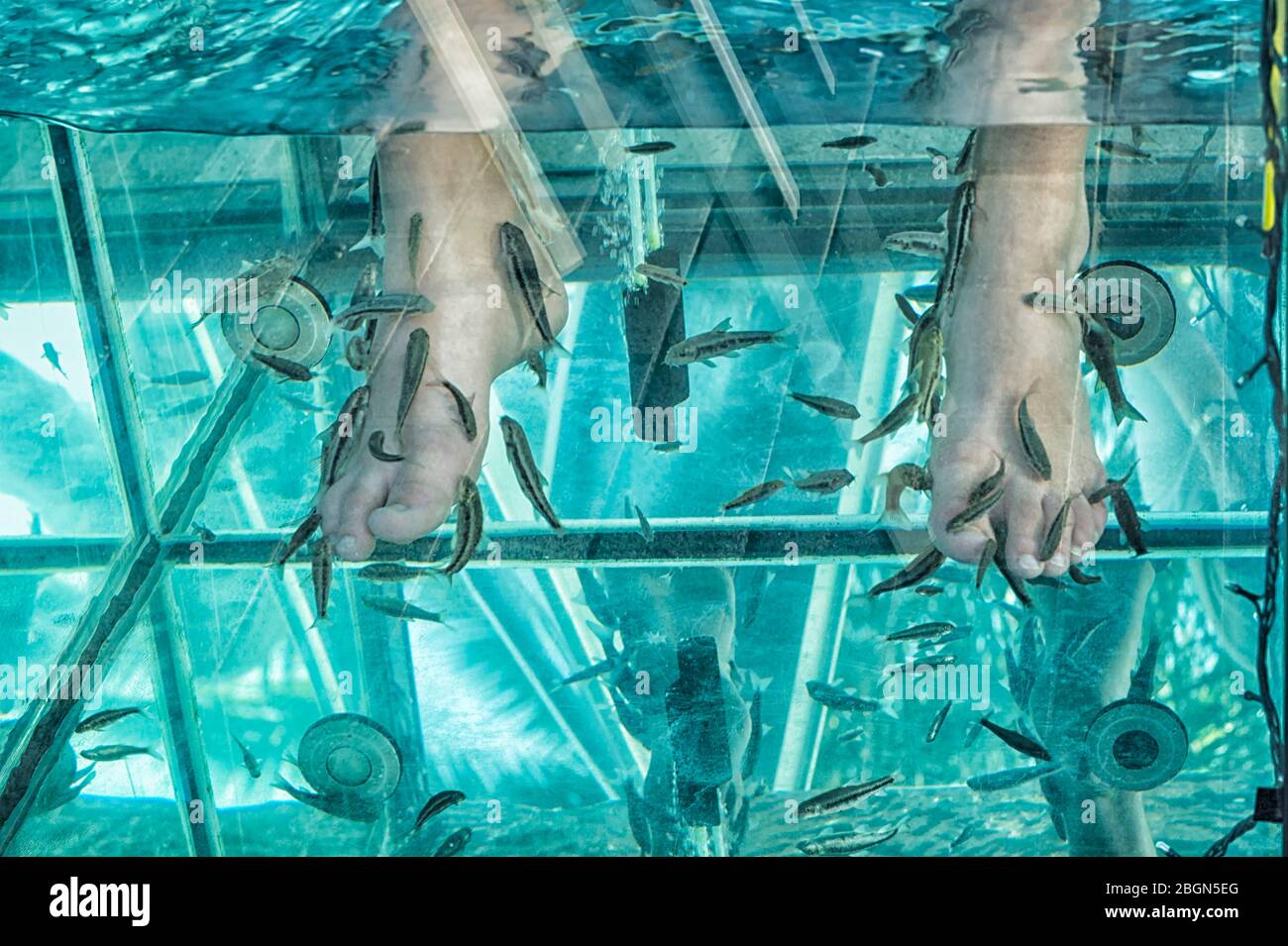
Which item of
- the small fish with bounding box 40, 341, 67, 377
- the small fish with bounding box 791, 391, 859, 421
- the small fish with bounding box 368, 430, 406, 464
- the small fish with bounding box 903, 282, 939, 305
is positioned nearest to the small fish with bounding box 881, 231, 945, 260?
the small fish with bounding box 903, 282, 939, 305

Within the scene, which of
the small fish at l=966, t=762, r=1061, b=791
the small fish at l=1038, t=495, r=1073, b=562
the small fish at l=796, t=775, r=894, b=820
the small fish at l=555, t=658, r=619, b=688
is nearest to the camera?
the small fish at l=1038, t=495, r=1073, b=562

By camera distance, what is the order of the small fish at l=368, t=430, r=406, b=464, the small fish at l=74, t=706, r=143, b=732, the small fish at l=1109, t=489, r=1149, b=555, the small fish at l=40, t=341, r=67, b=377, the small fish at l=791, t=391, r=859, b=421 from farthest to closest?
the small fish at l=40, t=341, r=67, b=377 < the small fish at l=791, t=391, r=859, b=421 < the small fish at l=74, t=706, r=143, b=732 < the small fish at l=1109, t=489, r=1149, b=555 < the small fish at l=368, t=430, r=406, b=464

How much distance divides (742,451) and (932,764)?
909mm

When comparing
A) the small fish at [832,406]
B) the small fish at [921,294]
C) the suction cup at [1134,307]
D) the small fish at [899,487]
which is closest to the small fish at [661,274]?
the small fish at [832,406]

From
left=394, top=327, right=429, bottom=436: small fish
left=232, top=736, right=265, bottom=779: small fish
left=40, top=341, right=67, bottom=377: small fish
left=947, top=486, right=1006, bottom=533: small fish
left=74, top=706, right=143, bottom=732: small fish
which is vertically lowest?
left=947, top=486, right=1006, bottom=533: small fish

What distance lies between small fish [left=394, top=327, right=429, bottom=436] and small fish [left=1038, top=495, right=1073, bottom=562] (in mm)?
972

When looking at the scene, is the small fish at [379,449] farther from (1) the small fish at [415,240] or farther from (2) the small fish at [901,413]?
(2) the small fish at [901,413]

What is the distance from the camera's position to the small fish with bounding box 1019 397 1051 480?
5.41 ft

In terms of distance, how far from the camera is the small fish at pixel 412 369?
69.1 inches

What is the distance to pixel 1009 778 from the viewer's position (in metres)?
2.39

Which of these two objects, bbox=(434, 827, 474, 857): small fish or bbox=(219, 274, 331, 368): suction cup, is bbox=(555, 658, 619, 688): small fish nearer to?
bbox=(434, 827, 474, 857): small fish

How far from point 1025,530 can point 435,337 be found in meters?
0.96

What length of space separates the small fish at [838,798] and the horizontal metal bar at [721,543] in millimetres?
511
